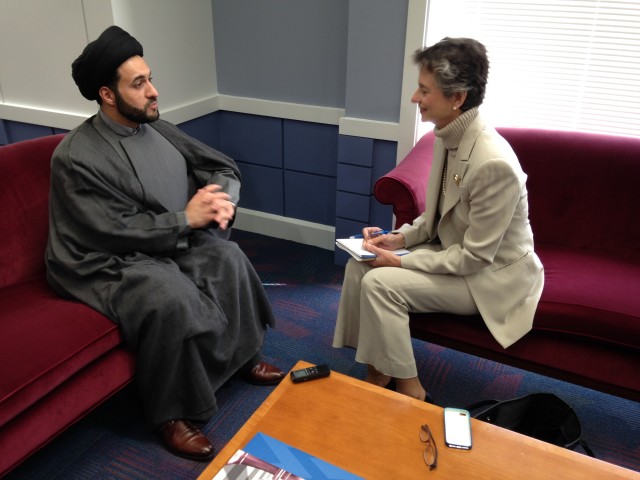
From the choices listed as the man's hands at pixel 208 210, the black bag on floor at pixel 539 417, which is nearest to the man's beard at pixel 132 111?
the man's hands at pixel 208 210

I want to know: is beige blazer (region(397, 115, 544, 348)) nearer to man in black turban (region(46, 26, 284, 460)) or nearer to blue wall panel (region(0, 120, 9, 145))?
man in black turban (region(46, 26, 284, 460))

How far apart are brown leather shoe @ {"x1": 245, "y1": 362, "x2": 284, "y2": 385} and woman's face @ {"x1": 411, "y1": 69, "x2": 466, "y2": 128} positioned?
1106 millimetres

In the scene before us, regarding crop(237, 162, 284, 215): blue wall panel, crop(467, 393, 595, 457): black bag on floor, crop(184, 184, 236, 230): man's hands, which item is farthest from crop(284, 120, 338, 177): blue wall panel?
crop(467, 393, 595, 457): black bag on floor

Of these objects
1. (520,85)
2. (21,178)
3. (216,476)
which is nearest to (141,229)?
(21,178)

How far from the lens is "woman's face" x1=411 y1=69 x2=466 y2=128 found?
6.08 ft

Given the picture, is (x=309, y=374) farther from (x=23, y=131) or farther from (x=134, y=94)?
(x=23, y=131)

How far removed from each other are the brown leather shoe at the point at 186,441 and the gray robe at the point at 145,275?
4 cm

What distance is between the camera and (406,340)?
194 centimetres

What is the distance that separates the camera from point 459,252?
1.91 meters

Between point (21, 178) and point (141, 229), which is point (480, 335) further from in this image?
point (21, 178)

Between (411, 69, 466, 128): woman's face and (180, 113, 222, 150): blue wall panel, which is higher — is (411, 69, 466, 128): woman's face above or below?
above

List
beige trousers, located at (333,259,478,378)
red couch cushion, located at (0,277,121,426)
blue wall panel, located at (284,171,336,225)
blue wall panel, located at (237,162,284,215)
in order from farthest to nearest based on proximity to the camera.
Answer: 1. blue wall panel, located at (237,162,284,215)
2. blue wall panel, located at (284,171,336,225)
3. beige trousers, located at (333,259,478,378)
4. red couch cushion, located at (0,277,121,426)

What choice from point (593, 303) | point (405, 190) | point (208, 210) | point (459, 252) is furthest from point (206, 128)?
point (593, 303)

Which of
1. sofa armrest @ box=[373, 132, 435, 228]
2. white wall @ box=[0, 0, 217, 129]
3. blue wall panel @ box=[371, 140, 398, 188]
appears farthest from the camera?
blue wall panel @ box=[371, 140, 398, 188]
